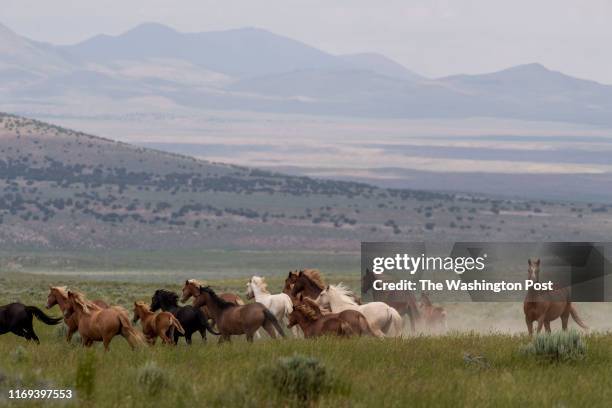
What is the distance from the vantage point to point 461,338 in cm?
2022

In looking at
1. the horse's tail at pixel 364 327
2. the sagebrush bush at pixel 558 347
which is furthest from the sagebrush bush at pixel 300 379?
the horse's tail at pixel 364 327

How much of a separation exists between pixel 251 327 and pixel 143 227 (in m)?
146

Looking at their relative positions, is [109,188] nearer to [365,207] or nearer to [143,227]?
[143,227]

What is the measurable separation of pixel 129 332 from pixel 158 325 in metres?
1.54

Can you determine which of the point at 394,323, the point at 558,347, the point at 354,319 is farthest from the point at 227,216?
the point at 558,347

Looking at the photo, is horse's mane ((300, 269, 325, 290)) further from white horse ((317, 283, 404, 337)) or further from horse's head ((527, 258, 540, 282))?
horse's head ((527, 258, 540, 282))

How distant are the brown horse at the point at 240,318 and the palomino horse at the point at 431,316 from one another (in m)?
8.33

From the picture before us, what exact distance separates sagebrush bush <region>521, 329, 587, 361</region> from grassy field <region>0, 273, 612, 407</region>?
0.11 metres

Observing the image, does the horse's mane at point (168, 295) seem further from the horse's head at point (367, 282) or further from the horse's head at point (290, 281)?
the horse's head at point (367, 282)

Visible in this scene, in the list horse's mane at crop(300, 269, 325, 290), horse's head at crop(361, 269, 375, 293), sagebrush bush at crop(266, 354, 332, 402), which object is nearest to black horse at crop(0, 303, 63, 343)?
horse's mane at crop(300, 269, 325, 290)

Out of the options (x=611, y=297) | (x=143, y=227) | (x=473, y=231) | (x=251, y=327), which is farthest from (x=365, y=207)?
(x=251, y=327)

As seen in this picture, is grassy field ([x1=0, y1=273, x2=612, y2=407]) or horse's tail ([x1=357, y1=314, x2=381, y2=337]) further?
horse's tail ([x1=357, y1=314, x2=381, y2=337])

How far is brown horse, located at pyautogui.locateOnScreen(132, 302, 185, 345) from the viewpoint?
2116cm

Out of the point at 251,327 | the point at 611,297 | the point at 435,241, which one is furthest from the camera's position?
the point at 435,241
